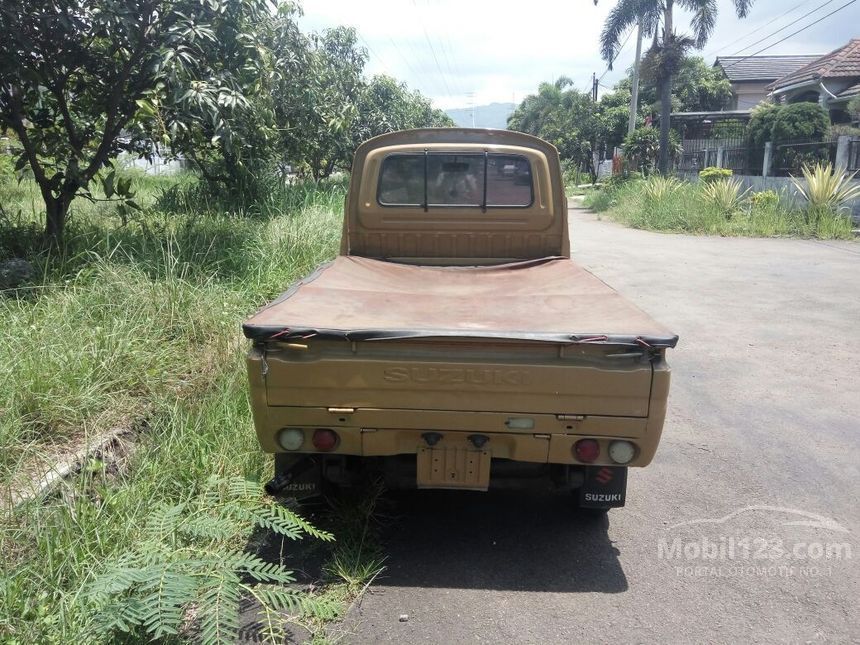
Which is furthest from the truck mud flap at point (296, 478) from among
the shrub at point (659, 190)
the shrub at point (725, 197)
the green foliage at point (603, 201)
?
the green foliage at point (603, 201)

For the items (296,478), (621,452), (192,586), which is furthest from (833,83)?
(192,586)

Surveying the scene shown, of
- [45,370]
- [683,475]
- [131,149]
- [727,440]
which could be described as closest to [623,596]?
[683,475]

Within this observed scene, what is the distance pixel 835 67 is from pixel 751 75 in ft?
54.0

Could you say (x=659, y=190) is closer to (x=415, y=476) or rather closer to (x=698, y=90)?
(x=415, y=476)

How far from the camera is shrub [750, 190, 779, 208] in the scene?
17.1m

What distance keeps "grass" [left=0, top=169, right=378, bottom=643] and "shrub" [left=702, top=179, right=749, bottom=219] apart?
546 inches

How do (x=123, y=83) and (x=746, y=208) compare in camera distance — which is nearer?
(x=123, y=83)

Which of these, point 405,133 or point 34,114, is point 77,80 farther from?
point 405,133

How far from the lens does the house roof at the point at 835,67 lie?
24.1 metres

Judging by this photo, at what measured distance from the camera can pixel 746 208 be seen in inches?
710

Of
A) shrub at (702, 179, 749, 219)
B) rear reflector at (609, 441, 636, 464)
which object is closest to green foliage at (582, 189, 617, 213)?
shrub at (702, 179, 749, 219)

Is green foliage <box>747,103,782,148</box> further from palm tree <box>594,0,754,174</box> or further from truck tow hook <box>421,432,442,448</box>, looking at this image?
truck tow hook <box>421,432,442,448</box>

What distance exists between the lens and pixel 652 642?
273cm

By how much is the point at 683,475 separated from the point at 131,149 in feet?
22.4
